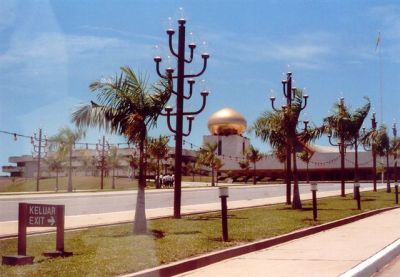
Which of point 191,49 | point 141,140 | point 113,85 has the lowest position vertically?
point 141,140

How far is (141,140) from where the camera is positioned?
14445 mm

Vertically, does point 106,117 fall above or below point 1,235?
above

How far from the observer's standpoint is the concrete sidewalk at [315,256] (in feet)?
29.9

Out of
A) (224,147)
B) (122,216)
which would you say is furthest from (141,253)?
(224,147)

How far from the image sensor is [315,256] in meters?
10.8

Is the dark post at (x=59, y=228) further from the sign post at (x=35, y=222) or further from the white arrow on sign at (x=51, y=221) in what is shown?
the white arrow on sign at (x=51, y=221)

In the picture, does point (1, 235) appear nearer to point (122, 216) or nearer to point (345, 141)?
point (122, 216)

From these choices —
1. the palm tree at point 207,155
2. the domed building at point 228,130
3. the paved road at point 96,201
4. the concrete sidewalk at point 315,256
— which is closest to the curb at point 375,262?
the concrete sidewalk at point 315,256

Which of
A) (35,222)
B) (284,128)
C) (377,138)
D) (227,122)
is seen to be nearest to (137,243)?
(35,222)

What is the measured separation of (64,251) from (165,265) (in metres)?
2.16

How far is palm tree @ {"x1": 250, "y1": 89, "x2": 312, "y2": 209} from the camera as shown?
77.9 feet

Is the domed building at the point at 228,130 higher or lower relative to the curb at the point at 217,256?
higher

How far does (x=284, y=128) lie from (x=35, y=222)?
1586 cm

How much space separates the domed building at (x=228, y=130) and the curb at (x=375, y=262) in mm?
92004
